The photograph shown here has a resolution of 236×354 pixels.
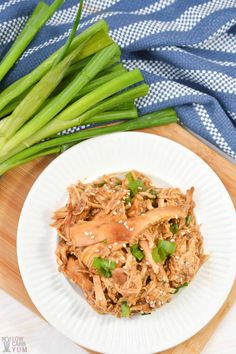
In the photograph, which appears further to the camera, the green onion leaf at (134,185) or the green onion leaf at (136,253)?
the green onion leaf at (134,185)

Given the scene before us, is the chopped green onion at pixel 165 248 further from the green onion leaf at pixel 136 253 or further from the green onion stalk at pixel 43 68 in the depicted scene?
the green onion stalk at pixel 43 68

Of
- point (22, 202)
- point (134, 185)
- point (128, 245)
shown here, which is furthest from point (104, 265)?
point (22, 202)

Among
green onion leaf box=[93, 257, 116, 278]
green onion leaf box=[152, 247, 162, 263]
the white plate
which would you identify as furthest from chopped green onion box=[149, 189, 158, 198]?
→ green onion leaf box=[93, 257, 116, 278]

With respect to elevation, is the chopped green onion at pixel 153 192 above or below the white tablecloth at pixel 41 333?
above

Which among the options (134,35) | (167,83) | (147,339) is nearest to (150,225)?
(147,339)

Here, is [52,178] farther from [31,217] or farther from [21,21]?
[21,21]

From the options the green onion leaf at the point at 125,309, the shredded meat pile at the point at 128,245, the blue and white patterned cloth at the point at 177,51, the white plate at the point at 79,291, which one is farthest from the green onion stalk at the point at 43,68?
the green onion leaf at the point at 125,309
